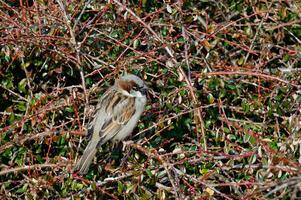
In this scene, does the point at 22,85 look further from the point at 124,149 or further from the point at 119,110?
the point at 124,149

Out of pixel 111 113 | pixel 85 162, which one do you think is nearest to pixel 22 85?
pixel 111 113

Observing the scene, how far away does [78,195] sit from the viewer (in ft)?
15.9

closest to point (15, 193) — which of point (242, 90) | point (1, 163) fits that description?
point (1, 163)

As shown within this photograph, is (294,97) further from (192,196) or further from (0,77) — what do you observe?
(0,77)

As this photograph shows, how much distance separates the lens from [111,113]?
17.8 feet

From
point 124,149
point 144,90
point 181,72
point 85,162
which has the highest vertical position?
point 181,72

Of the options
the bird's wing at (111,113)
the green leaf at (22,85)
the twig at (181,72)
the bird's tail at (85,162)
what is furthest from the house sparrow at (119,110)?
the green leaf at (22,85)

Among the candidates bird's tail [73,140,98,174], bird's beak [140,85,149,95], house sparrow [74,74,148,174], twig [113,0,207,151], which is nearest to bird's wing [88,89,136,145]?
house sparrow [74,74,148,174]

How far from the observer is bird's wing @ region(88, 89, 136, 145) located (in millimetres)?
5241

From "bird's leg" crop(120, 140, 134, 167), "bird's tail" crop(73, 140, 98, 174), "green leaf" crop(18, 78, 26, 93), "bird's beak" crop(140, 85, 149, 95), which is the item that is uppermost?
"green leaf" crop(18, 78, 26, 93)

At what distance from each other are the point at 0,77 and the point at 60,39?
0.56 metres

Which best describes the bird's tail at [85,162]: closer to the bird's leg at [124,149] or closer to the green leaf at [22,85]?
the bird's leg at [124,149]

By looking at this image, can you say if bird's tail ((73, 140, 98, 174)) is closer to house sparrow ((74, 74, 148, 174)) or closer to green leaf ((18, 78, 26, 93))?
house sparrow ((74, 74, 148, 174))

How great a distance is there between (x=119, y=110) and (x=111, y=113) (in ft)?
0.28
